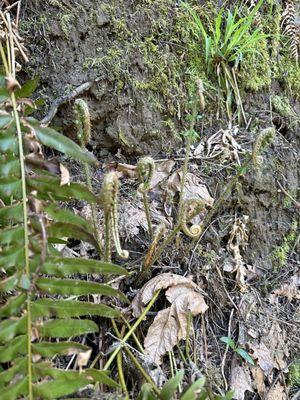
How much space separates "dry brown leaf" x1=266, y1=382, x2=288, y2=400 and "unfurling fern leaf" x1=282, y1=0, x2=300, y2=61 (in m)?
1.63

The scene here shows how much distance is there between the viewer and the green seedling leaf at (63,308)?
1313mm

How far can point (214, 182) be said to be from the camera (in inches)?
88.7

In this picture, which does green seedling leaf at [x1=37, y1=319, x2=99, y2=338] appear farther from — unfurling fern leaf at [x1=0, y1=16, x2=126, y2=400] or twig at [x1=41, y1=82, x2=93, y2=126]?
twig at [x1=41, y1=82, x2=93, y2=126]

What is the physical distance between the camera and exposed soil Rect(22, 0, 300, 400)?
1.98m

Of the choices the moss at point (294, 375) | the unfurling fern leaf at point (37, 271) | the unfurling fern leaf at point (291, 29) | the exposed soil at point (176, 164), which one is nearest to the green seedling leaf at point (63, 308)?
the unfurling fern leaf at point (37, 271)

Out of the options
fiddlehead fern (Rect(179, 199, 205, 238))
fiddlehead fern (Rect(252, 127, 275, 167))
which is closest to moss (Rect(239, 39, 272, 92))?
fiddlehead fern (Rect(252, 127, 275, 167))

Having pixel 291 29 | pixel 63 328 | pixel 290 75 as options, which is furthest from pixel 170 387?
pixel 291 29

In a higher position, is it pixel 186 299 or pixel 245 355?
pixel 186 299

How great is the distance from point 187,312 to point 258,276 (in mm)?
491

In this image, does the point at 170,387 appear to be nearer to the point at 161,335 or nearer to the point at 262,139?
the point at 161,335

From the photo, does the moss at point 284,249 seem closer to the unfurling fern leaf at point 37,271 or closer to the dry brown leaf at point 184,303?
the dry brown leaf at point 184,303

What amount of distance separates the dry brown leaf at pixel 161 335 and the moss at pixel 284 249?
2.17 feet

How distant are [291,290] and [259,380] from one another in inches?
18.0

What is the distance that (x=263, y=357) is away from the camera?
1.95m
